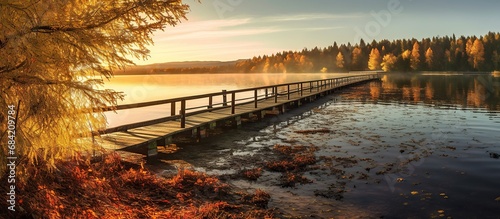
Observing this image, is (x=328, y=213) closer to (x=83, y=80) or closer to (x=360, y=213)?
(x=360, y=213)

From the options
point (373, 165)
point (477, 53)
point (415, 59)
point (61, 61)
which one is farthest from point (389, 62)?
point (61, 61)

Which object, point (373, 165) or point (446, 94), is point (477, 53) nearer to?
point (446, 94)

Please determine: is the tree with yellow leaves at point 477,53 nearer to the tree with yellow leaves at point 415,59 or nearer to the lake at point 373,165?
the tree with yellow leaves at point 415,59

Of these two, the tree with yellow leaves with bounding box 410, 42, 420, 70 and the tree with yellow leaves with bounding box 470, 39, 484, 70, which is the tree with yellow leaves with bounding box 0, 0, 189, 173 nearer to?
the tree with yellow leaves with bounding box 470, 39, 484, 70

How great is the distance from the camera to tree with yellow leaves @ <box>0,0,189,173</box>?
4.23 metres

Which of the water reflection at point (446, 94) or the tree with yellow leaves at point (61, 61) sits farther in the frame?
the water reflection at point (446, 94)

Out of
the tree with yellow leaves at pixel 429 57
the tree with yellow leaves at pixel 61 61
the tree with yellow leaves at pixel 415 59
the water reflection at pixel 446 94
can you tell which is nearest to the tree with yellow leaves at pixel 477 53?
the tree with yellow leaves at pixel 429 57

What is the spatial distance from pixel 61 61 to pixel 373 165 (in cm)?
995

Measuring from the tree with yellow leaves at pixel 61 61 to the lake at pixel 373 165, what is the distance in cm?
463

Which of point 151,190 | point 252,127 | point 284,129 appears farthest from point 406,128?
point 151,190

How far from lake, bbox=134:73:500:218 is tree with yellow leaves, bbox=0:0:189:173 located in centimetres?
463

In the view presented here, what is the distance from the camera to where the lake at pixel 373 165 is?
7.93m

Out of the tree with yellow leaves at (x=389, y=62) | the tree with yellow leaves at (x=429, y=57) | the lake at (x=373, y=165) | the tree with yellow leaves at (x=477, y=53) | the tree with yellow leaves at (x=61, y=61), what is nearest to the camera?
the tree with yellow leaves at (x=61, y=61)

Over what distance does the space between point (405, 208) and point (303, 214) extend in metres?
2.39
